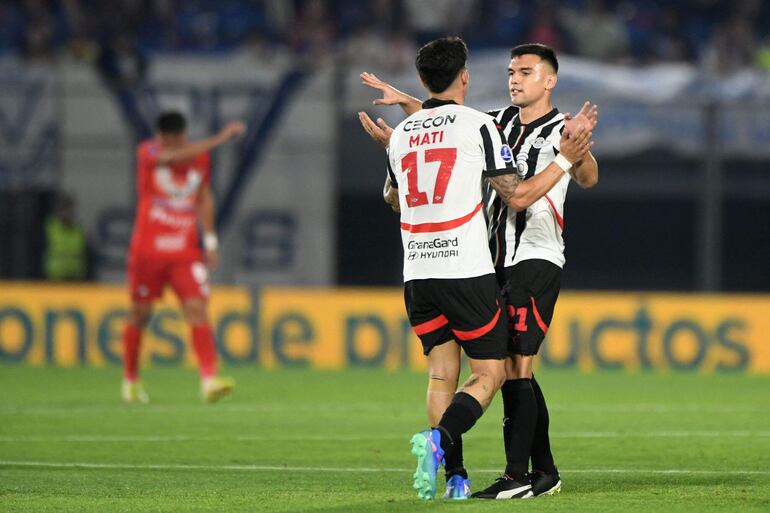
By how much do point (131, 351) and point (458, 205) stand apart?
6257 millimetres

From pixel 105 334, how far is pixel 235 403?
4.50 m

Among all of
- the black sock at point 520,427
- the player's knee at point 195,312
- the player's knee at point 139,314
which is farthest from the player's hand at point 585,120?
the player's knee at point 139,314

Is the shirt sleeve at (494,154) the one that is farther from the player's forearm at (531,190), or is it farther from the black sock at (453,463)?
the black sock at (453,463)

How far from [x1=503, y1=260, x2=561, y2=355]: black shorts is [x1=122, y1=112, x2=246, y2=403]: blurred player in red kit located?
217 inches

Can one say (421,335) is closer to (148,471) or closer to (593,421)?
(148,471)

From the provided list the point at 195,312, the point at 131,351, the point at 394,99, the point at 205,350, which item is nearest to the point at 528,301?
the point at 394,99

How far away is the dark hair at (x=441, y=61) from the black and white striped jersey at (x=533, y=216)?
575 mm

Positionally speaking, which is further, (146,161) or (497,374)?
(146,161)

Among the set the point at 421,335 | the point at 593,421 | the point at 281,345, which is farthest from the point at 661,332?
the point at 421,335

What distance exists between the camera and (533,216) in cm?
663

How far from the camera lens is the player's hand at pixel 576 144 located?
20.5ft

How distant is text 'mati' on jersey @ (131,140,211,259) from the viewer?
11867mm

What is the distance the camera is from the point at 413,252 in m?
6.32

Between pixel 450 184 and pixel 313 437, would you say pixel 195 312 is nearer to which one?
pixel 313 437
